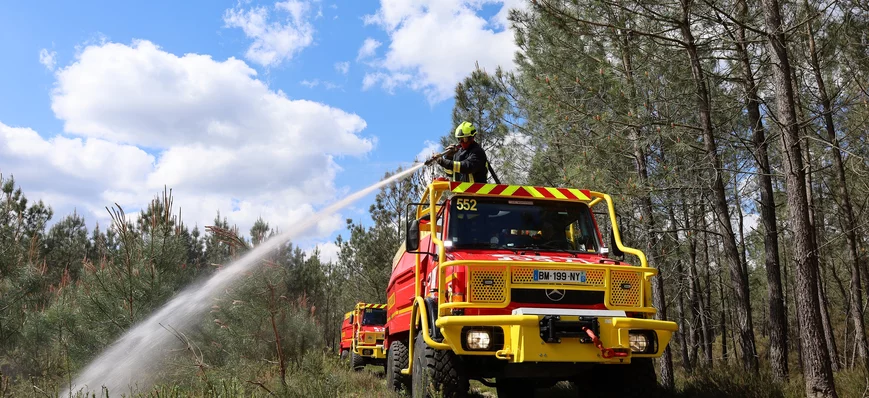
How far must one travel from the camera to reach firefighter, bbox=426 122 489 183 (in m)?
7.20

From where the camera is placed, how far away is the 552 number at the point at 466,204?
619cm

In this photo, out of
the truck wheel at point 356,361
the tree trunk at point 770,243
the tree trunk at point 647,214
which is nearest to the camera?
the tree trunk at point 770,243

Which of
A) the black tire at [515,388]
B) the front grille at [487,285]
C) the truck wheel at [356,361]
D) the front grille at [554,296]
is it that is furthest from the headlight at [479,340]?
the truck wheel at [356,361]

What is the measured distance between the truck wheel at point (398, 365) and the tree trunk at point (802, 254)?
449 cm

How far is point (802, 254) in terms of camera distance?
626 centimetres

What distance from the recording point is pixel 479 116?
18.6 m

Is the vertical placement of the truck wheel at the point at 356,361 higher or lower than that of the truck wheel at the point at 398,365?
lower

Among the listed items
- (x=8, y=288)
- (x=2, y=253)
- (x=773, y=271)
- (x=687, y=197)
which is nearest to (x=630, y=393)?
(x=773, y=271)

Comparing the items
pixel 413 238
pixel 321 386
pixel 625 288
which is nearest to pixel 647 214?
pixel 625 288

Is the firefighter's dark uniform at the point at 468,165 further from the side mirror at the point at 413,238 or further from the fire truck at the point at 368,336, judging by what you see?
the fire truck at the point at 368,336

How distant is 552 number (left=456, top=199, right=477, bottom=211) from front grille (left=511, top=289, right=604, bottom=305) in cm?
123

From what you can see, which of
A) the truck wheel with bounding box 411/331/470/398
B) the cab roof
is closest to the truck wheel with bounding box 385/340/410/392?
the truck wheel with bounding box 411/331/470/398

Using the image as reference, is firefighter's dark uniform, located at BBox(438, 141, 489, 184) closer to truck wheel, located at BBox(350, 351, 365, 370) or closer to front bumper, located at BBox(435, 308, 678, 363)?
front bumper, located at BBox(435, 308, 678, 363)

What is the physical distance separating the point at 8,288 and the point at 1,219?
1274mm
